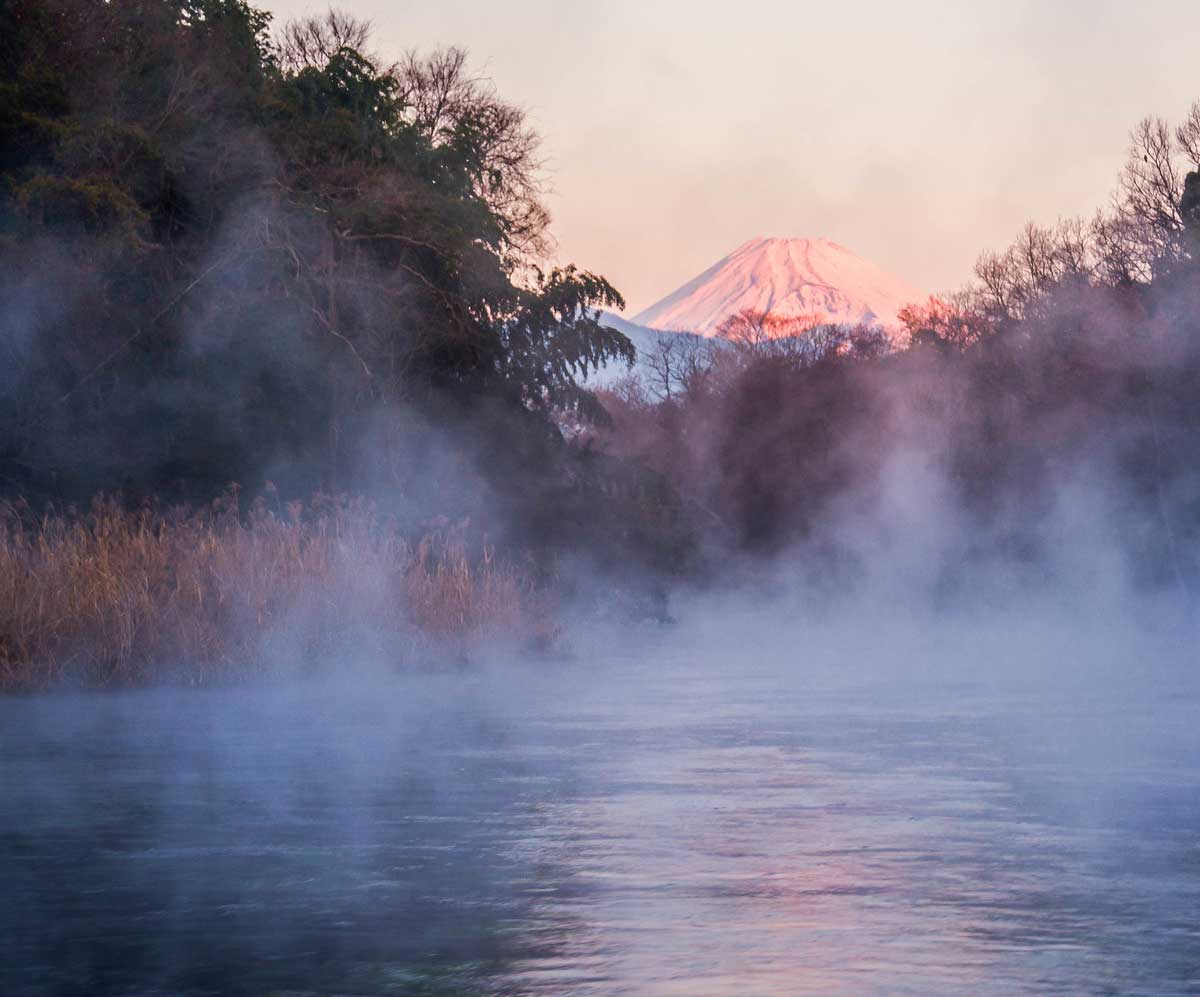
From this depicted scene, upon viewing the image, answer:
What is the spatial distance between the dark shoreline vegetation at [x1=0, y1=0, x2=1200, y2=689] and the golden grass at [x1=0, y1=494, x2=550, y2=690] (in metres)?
0.03

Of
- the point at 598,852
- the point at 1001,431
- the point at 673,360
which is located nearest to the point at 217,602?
the point at 598,852

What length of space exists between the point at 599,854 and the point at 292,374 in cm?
1670

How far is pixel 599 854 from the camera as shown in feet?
→ 21.6

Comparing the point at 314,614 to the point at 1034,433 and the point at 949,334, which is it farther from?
the point at 949,334

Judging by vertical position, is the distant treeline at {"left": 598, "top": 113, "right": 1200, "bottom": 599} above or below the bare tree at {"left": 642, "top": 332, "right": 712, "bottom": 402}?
below

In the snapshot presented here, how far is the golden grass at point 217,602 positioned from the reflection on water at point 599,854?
206 centimetres

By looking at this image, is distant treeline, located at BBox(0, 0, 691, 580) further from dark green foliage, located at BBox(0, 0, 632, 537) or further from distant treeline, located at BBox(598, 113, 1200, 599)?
distant treeline, located at BBox(598, 113, 1200, 599)

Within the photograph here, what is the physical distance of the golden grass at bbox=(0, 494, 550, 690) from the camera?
1413 centimetres

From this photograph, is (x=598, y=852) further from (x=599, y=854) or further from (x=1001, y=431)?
(x=1001, y=431)

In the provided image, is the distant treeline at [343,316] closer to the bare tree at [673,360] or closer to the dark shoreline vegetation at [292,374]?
the dark shoreline vegetation at [292,374]

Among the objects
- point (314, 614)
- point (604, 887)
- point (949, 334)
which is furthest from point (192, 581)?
point (949, 334)

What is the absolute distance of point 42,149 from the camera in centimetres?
2100

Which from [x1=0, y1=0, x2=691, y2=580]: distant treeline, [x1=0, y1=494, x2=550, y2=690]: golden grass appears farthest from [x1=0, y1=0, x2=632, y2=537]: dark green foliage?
[x1=0, y1=494, x2=550, y2=690]: golden grass

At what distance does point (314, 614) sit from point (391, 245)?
365 inches
